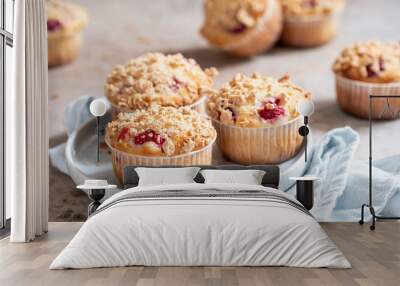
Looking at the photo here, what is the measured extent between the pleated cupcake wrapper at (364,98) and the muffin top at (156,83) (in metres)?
1.22

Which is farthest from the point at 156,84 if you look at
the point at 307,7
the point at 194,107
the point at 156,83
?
the point at 307,7

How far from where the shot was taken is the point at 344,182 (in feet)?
15.7

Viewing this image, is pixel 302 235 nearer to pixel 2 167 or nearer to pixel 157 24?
pixel 2 167

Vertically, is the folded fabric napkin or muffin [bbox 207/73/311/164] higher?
muffin [bbox 207/73/311/164]

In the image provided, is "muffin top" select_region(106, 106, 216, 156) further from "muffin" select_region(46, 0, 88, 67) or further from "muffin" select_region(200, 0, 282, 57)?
"muffin" select_region(46, 0, 88, 67)

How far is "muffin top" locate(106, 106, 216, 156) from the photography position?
177 inches

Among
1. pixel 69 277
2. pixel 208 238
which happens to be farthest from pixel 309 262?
pixel 69 277

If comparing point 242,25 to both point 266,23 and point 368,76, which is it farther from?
point 368,76

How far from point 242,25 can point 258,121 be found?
1539mm

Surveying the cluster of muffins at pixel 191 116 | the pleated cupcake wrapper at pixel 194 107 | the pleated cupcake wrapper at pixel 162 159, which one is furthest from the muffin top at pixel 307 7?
the pleated cupcake wrapper at pixel 162 159

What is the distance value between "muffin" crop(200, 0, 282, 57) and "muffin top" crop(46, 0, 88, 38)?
118 cm

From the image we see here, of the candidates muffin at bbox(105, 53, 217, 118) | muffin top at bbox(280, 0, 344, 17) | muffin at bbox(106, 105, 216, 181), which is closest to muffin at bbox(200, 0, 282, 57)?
muffin top at bbox(280, 0, 344, 17)

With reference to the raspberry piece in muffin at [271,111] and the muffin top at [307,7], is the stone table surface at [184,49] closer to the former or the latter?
the muffin top at [307,7]

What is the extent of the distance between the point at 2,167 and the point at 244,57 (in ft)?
9.29
